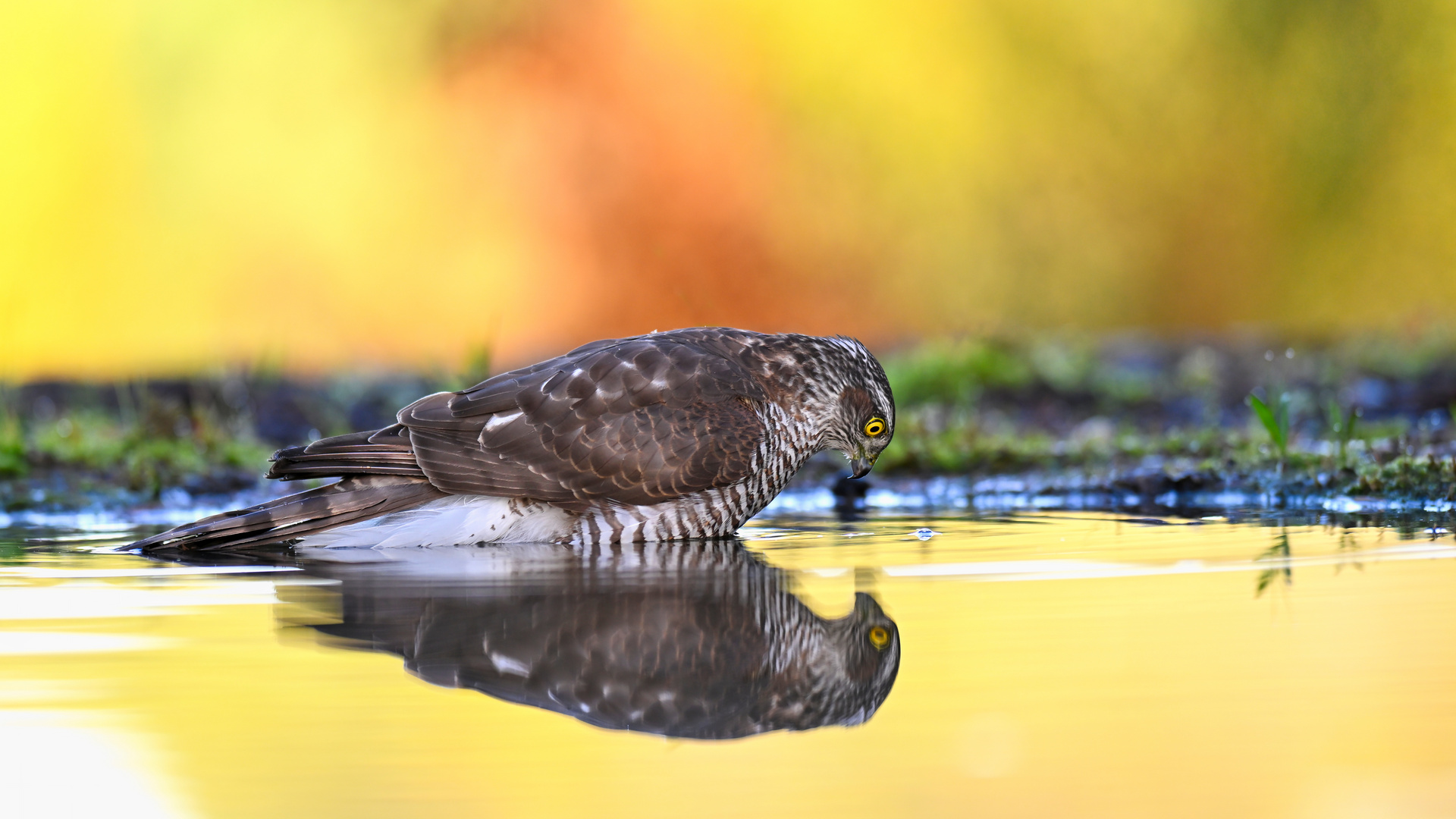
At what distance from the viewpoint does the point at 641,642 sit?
10.2ft

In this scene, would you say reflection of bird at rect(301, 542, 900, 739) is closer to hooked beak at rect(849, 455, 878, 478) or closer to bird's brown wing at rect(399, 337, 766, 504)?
bird's brown wing at rect(399, 337, 766, 504)

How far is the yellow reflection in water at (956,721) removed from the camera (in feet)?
6.64

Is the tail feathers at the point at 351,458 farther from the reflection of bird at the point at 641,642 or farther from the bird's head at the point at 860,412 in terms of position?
the bird's head at the point at 860,412

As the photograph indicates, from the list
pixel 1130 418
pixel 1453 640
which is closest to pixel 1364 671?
pixel 1453 640

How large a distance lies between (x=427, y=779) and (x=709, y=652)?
3.14ft

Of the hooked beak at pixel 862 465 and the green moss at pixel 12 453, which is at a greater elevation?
the green moss at pixel 12 453

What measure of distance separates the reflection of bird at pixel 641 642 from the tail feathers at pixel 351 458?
670 mm

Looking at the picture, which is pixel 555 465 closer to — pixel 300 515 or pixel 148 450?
pixel 300 515

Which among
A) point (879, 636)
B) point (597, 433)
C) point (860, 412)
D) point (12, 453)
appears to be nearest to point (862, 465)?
point (860, 412)

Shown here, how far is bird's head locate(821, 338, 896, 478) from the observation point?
5.47 metres

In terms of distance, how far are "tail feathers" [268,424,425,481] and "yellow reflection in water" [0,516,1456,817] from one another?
124cm

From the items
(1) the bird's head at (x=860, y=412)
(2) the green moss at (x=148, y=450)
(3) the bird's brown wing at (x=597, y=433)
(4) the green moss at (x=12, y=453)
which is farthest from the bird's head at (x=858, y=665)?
(4) the green moss at (x=12, y=453)

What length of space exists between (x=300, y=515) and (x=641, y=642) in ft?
7.22

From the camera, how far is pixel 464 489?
4988 mm
